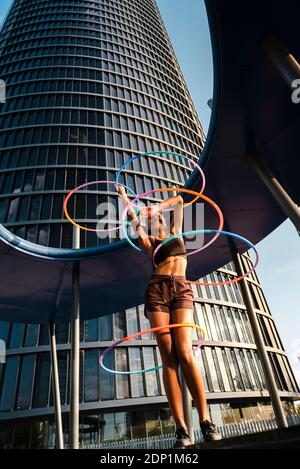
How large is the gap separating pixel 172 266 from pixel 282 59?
4.52 meters

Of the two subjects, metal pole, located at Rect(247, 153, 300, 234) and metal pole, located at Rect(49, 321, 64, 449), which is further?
metal pole, located at Rect(49, 321, 64, 449)

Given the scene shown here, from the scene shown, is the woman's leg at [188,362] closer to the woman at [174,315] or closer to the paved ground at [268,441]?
the woman at [174,315]

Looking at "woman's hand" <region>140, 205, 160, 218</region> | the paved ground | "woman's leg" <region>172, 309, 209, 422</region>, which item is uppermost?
"woman's hand" <region>140, 205, 160, 218</region>

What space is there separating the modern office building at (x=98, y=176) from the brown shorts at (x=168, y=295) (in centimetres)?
3150

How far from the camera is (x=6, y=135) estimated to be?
171 feet

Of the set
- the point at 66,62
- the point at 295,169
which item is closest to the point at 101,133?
the point at 66,62

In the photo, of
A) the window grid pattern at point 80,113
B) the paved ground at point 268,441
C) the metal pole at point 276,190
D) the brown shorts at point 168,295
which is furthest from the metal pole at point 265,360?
the window grid pattern at point 80,113

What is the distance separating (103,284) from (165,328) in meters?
8.07

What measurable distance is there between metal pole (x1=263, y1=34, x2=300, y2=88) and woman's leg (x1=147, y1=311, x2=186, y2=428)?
4.88m

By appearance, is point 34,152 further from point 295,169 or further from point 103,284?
point 295,169

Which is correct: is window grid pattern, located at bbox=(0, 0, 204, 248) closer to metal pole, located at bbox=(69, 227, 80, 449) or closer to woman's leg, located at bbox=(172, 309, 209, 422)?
metal pole, located at bbox=(69, 227, 80, 449)

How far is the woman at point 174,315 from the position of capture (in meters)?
3.64

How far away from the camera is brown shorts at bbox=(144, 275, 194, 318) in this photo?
418 cm

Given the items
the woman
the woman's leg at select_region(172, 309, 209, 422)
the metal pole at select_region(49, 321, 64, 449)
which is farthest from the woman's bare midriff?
the metal pole at select_region(49, 321, 64, 449)
